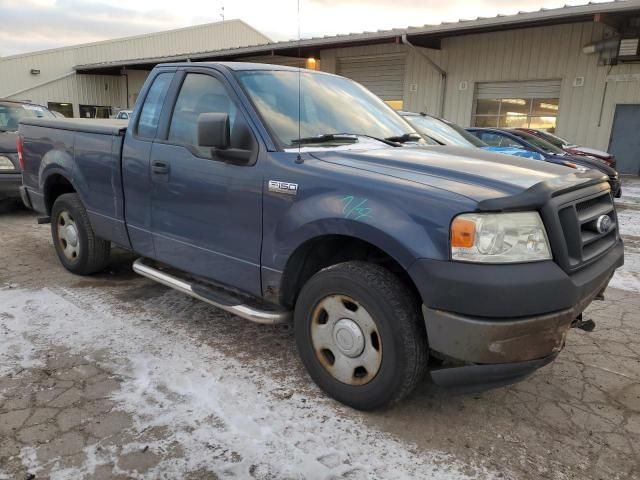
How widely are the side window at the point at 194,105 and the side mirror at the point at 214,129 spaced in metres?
0.37

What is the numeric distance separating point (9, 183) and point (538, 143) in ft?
32.1

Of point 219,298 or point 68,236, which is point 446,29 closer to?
point 68,236

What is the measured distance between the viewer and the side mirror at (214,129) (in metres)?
2.84

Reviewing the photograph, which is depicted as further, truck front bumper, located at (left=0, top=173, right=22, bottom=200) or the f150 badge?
truck front bumper, located at (left=0, top=173, right=22, bottom=200)

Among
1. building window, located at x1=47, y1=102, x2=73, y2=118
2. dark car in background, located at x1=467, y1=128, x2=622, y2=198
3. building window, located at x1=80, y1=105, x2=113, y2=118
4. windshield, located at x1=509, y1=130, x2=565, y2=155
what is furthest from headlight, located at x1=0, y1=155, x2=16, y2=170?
building window, located at x1=47, y1=102, x2=73, y2=118

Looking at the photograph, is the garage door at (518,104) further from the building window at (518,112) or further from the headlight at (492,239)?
the headlight at (492,239)

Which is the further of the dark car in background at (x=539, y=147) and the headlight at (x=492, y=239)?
the dark car in background at (x=539, y=147)

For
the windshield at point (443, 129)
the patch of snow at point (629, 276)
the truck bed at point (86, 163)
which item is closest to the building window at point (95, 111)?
the windshield at point (443, 129)

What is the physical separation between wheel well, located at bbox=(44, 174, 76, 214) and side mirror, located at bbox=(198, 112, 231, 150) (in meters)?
2.62

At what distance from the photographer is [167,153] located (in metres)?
3.53

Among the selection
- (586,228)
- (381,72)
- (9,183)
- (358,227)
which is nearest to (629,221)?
(586,228)

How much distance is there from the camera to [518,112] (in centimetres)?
1650

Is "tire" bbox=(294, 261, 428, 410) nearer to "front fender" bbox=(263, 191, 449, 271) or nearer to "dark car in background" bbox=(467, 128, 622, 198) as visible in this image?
"front fender" bbox=(263, 191, 449, 271)

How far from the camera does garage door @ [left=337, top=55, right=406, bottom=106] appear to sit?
1880 cm
